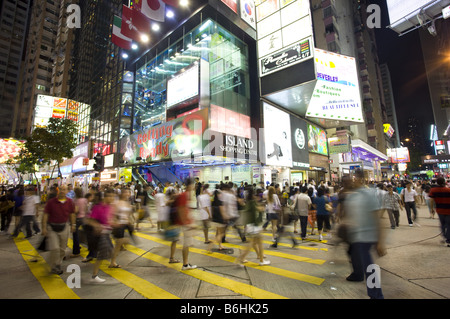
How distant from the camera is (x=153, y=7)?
2081cm

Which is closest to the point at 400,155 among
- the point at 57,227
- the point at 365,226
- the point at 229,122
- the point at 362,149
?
the point at 362,149

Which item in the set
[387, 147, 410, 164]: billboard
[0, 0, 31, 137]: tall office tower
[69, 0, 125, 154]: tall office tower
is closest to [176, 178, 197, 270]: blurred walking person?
[69, 0, 125, 154]: tall office tower

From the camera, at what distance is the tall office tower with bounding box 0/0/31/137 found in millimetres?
70000

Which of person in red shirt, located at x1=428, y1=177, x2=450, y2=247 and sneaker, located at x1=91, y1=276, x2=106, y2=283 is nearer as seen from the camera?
sneaker, located at x1=91, y1=276, x2=106, y2=283

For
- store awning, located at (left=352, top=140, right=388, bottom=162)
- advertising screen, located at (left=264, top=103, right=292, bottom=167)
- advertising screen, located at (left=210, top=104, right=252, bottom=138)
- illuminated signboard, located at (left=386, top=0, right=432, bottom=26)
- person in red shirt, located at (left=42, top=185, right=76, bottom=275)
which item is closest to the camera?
person in red shirt, located at (left=42, top=185, right=76, bottom=275)

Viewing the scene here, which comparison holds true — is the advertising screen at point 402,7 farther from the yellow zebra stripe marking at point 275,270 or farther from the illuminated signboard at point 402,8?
the yellow zebra stripe marking at point 275,270

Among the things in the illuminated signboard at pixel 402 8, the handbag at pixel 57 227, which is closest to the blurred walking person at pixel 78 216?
the handbag at pixel 57 227

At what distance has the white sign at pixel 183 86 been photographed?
18641 mm

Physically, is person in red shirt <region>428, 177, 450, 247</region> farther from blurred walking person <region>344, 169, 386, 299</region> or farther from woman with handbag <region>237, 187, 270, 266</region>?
woman with handbag <region>237, 187, 270, 266</region>

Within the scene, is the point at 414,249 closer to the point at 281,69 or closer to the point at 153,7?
the point at 281,69

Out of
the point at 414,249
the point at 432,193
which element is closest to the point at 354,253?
the point at 414,249

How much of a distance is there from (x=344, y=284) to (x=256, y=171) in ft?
50.0

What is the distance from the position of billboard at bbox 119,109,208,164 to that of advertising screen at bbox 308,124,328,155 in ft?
50.3
